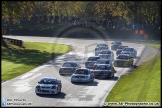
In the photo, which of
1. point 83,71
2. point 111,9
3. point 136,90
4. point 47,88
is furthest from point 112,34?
point 47,88

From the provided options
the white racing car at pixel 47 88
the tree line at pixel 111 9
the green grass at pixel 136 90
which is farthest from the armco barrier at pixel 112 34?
the white racing car at pixel 47 88

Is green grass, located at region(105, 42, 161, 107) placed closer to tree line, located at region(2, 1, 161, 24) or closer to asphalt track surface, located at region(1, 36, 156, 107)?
asphalt track surface, located at region(1, 36, 156, 107)

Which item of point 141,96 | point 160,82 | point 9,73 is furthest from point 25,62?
point 141,96

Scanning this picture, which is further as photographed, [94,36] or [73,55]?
[94,36]

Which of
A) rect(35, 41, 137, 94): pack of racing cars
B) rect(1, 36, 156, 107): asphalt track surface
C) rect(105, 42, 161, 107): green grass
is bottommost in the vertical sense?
rect(1, 36, 156, 107): asphalt track surface

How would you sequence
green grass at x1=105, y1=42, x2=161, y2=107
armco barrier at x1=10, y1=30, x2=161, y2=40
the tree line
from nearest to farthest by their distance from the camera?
1. green grass at x1=105, y1=42, x2=161, y2=107
2. armco barrier at x1=10, y1=30, x2=161, y2=40
3. the tree line

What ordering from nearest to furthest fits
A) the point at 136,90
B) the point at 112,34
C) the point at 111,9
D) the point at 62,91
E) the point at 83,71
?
the point at 136,90 < the point at 62,91 < the point at 83,71 < the point at 112,34 < the point at 111,9

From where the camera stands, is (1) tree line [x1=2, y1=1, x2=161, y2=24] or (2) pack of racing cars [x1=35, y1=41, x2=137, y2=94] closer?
(2) pack of racing cars [x1=35, y1=41, x2=137, y2=94]

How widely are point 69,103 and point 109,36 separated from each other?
86.2 metres

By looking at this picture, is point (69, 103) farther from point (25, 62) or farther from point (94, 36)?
point (94, 36)

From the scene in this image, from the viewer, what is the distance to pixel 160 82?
3444 centimetres

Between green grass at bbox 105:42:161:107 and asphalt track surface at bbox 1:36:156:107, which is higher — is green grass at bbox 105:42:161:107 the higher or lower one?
the higher one

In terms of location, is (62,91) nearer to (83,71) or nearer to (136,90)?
(136,90)

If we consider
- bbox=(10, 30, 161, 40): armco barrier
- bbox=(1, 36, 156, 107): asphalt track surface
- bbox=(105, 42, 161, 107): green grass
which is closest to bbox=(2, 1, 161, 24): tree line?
bbox=(10, 30, 161, 40): armco barrier
